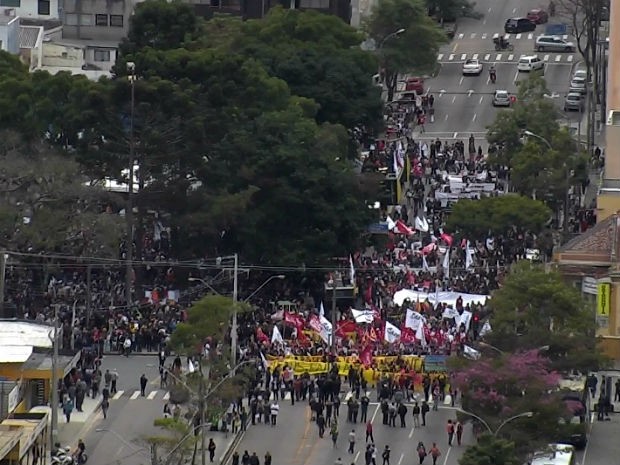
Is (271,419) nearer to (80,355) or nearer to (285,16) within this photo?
(80,355)

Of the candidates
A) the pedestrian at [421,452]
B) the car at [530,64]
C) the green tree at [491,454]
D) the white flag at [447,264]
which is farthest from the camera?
the car at [530,64]

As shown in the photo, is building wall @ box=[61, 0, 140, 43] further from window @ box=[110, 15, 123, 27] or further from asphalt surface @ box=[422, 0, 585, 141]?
asphalt surface @ box=[422, 0, 585, 141]

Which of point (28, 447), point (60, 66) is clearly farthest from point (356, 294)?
point (60, 66)

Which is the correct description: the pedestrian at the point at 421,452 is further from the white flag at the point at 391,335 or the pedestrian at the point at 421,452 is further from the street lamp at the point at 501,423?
the white flag at the point at 391,335

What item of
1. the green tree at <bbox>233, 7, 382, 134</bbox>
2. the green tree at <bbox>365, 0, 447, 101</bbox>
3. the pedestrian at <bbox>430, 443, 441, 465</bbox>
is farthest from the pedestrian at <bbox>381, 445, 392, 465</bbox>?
the green tree at <bbox>365, 0, 447, 101</bbox>

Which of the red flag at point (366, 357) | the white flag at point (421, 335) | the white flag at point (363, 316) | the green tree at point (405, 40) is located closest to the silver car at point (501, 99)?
the green tree at point (405, 40)

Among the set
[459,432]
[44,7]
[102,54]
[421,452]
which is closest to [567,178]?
[459,432]
